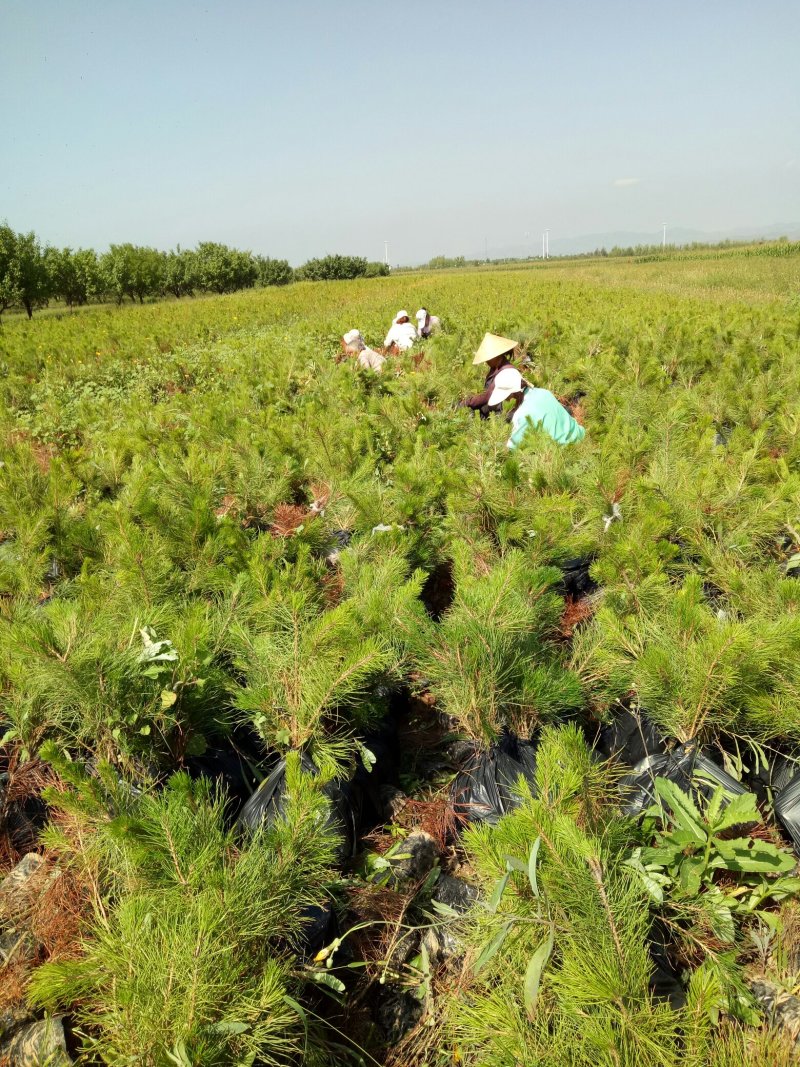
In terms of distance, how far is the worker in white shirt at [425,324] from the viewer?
9.71 metres

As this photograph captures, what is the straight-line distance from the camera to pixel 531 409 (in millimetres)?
4098

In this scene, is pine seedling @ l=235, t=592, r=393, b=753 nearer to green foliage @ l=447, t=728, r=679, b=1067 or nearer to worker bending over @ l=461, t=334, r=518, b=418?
green foliage @ l=447, t=728, r=679, b=1067

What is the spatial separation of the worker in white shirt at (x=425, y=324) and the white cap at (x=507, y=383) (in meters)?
5.33

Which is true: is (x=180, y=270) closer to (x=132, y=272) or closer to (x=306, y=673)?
(x=132, y=272)

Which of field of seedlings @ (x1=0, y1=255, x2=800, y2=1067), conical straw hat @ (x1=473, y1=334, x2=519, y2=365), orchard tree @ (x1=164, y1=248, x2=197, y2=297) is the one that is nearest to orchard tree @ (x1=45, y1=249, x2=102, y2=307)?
orchard tree @ (x1=164, y1=248, x2=197, y2=297)

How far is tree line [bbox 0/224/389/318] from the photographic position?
3172cm

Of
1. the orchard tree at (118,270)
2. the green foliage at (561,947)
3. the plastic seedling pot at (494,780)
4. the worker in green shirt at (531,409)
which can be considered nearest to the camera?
the green foliage at (561,947)

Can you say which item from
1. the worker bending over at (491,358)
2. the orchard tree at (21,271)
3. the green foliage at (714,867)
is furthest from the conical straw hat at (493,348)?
the orchard tree at (21,271)

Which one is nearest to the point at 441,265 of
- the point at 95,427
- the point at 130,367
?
the point at 130,367

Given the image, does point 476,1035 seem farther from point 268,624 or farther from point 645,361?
point 645,361

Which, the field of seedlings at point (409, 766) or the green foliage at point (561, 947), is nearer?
the green foliage at point (561, 947)

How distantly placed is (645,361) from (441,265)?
78.3m

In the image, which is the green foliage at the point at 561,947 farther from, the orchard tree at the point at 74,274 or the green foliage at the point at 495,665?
the orchard tree at the point at 74,274

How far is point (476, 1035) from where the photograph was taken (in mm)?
1036
